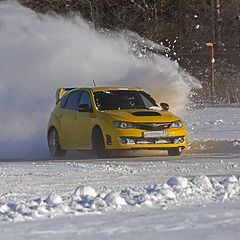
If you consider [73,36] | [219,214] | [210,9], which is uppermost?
[210,9]

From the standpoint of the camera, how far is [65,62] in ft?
73.5

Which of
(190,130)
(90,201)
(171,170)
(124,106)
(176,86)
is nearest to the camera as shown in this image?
(90,201)

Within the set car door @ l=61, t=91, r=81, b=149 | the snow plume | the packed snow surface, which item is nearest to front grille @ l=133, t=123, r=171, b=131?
the packed snow surface

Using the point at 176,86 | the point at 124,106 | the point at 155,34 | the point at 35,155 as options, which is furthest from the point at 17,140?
the point at 155,34

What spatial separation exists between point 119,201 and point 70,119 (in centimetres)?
735

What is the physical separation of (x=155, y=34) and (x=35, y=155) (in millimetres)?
28960

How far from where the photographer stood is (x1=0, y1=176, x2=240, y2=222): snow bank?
695 cm

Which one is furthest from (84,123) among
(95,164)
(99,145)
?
(95,164)

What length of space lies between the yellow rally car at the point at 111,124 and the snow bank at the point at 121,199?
16.0 ft

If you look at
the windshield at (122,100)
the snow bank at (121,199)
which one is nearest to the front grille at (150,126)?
the windshield at (122,100)

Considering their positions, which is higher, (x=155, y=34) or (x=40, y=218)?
(x=155, y=34)

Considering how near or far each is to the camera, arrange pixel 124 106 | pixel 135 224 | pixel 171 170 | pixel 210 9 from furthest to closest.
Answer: pixel 210 9 < pixel 124 106 < pixel 171 170 < pixel 135 224

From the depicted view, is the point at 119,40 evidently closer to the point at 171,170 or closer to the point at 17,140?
the point at 17,140

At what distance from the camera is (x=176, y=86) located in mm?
22547
